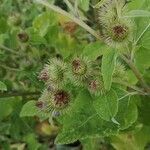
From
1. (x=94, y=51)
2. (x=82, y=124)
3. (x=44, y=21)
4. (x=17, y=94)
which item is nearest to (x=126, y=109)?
(x=82, y=124)

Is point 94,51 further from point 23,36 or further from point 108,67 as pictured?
point 23,36

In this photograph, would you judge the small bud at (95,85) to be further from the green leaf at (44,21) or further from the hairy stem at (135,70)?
the green leaf at (44,21)

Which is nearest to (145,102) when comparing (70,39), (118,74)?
(118,74)

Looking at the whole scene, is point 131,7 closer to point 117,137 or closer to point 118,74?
point 118,74

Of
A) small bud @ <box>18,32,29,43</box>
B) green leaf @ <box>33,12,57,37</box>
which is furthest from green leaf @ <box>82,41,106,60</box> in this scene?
green leaf @ <box>33,12,57,37</box>

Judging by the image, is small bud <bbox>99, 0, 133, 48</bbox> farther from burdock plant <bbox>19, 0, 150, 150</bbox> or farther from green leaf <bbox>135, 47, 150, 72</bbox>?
green leaf <bbox>135, 47, 150, 72</bbox>
